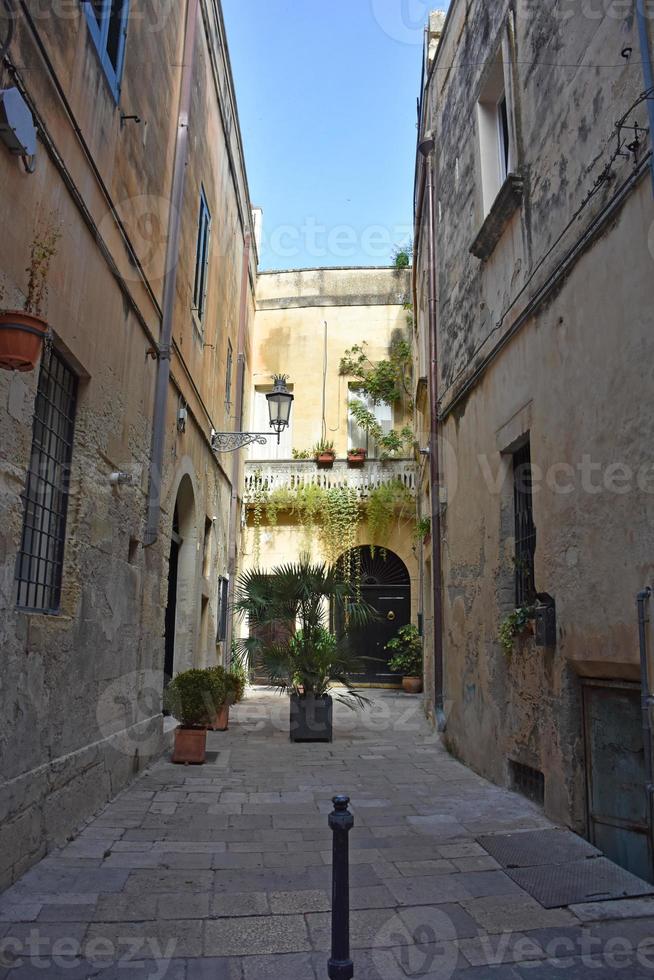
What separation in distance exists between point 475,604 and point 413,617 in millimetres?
8883

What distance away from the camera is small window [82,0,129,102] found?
5420 mm

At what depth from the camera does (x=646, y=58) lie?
14.0 ft

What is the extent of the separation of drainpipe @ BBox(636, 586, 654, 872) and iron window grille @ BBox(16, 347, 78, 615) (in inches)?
137

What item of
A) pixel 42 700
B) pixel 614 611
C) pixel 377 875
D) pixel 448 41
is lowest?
pixel 377 875

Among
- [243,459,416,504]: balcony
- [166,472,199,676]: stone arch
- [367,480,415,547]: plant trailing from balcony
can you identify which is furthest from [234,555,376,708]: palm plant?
[243,459,416,504]: balcony

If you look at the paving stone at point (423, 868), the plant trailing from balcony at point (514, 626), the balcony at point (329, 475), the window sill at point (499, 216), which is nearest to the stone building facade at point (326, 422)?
the balcony at point (329, 475)

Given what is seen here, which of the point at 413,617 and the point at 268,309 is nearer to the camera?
the point at 413,617

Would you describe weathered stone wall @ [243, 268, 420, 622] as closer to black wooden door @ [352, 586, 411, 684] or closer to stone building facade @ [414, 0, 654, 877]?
black wooden door @ [352, 586, 411, 684]

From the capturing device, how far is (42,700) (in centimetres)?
459

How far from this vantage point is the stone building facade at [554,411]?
4.46m

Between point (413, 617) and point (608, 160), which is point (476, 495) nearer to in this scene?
point (608, 160)

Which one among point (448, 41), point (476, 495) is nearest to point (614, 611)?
point (476, 495)

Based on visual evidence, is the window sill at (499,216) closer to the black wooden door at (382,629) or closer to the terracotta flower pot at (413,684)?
the terracotta flower pot at (413,684)

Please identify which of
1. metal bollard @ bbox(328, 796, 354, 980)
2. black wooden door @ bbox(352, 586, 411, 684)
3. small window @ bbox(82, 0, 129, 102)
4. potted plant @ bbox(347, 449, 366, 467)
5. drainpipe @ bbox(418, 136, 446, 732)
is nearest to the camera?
metal bollard @ bbox(328, 796, 354, 980)
